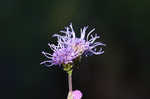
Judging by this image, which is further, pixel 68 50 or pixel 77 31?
pixel 77 31

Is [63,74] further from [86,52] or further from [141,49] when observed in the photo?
[86,52]

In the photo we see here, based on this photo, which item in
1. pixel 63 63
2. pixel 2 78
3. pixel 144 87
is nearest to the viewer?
pixel 63 63

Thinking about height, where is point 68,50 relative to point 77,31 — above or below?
below

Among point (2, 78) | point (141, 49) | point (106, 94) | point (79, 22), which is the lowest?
point (106, 94)

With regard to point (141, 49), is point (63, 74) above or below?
below

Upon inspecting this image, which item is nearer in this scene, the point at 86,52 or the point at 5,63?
the point at 86,52

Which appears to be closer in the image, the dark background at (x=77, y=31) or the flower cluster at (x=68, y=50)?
the flower cluster at (x=68, y=50)

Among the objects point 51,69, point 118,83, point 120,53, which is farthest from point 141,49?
point 51,69

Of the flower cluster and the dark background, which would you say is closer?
the flower cluster
